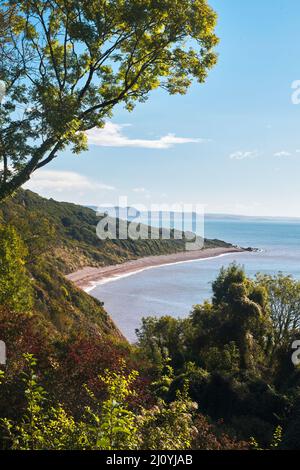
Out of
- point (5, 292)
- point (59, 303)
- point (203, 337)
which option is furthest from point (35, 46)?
point (59, 303)

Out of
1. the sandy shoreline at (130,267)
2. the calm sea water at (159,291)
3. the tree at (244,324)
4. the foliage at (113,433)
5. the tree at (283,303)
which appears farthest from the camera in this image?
the sandy shoreline at (130,267)

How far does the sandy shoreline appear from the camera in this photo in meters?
98.8

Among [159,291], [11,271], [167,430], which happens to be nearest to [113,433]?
[167,430]

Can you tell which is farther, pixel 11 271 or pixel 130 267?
pixel 130 267

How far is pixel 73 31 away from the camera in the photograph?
12312 millimetres

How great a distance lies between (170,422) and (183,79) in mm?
10215

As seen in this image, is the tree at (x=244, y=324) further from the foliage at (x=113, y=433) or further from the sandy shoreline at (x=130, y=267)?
the sandy shoreline at (x=130, y=267)

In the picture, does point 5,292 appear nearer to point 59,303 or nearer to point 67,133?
point 67,133

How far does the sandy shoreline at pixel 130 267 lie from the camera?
98.8m

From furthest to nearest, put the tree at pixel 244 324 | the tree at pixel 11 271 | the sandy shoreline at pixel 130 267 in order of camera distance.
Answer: the sandy shoreline at pixel 130 267
the tree at pixel 11 271
the tree at pixel 244 324

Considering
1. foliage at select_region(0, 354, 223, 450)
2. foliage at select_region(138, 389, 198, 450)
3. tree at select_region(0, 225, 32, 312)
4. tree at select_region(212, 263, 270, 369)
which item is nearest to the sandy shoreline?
tree at select_region(0, 225, 32, 312)

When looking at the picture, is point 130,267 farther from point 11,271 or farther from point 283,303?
point 283,303

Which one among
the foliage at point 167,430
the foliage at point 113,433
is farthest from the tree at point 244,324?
the foliage at point 113,433

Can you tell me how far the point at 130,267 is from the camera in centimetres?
12888
